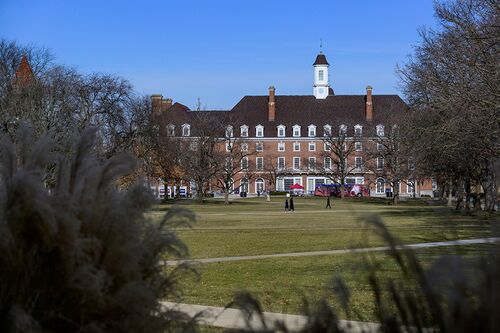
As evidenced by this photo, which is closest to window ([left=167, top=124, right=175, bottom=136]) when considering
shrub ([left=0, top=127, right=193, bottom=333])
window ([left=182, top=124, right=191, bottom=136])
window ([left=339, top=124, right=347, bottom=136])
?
window ([left=182, top=124, right=191, bottom=136])

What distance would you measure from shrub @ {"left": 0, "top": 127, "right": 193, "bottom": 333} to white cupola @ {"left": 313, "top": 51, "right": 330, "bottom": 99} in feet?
368

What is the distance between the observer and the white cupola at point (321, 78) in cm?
11475

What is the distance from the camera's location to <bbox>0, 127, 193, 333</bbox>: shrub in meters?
3.18

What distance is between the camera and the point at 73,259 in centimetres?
324

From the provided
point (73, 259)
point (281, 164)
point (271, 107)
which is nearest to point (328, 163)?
point (281, 164)

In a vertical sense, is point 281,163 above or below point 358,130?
below

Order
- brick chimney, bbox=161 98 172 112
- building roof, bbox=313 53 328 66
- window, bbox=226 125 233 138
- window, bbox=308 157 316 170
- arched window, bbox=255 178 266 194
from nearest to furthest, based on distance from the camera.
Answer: brick chimney, bbox=161 98 172 112, window, bbox=226 125 233 138, window, bbox=308 157 316 170, arched window, bbox=255 178 266 194, building roof, bbox=313 53 328 66

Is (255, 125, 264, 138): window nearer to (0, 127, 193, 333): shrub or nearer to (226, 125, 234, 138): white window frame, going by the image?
A: (226, 125, 234, 138): white window frame

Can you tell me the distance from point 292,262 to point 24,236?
47.2ft

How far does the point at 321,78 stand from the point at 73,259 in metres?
114

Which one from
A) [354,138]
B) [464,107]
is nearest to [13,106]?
[464,107]

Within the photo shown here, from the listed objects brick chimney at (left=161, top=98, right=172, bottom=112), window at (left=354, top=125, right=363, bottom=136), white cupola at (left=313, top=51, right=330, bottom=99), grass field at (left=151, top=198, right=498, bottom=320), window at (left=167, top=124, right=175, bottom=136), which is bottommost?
grass field at (left=151, top=198, right=498, bottom=320)

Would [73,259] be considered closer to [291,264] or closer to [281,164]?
[291,264]

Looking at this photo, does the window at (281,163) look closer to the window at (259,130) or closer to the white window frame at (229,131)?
the window at (259,130)
